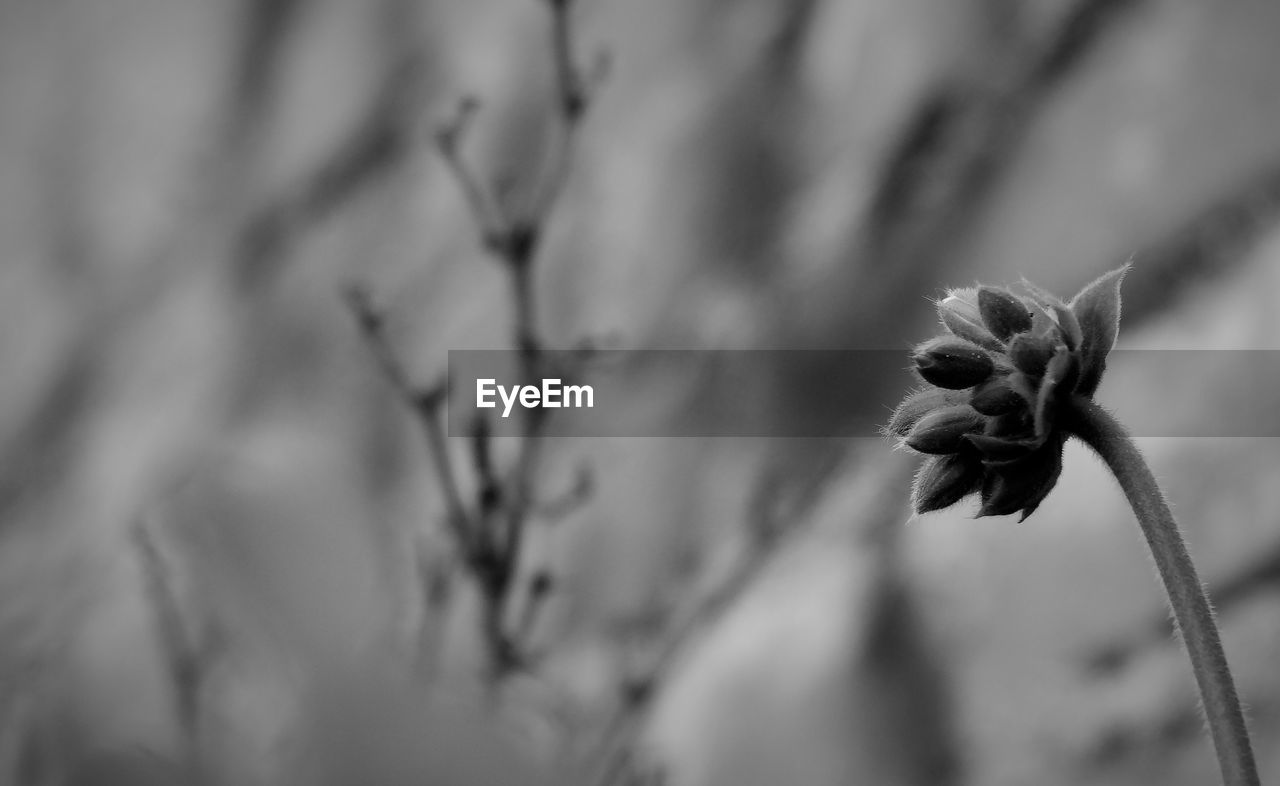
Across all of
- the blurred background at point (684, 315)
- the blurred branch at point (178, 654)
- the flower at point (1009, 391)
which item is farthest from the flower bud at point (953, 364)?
the blurred background at point (684, 315)

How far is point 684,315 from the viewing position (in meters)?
0.64

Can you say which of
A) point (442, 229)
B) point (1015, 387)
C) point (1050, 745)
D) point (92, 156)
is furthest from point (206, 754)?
point (92, 156)

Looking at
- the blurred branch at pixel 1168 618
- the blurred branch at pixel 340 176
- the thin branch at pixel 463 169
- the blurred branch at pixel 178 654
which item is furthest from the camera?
the blurred branch at pixel 340 176

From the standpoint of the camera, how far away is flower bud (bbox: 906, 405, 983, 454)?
7.3 inches

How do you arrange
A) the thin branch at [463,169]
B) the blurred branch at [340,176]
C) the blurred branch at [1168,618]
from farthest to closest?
the blurred branch at [340,176] → the blurred branch at [1168,618] → the thin branch at [463,169]

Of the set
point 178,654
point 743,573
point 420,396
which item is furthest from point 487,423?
point 743,573

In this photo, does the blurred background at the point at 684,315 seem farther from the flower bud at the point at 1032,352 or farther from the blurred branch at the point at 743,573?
the flower bud at the point at 1032,352

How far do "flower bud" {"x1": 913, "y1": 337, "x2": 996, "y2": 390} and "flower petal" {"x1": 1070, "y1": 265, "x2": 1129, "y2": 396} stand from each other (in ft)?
0.05

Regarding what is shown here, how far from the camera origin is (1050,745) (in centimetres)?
52

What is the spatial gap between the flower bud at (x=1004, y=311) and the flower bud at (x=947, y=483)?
2 centimetres

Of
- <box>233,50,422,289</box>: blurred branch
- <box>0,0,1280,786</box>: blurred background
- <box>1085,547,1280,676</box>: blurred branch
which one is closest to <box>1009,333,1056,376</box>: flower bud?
<box>0,0,1280,786</box>: blurred background

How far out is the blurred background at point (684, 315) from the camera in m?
0.52

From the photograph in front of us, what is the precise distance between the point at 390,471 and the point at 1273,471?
0.43 meters

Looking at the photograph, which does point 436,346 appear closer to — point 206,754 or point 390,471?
point 390,471
